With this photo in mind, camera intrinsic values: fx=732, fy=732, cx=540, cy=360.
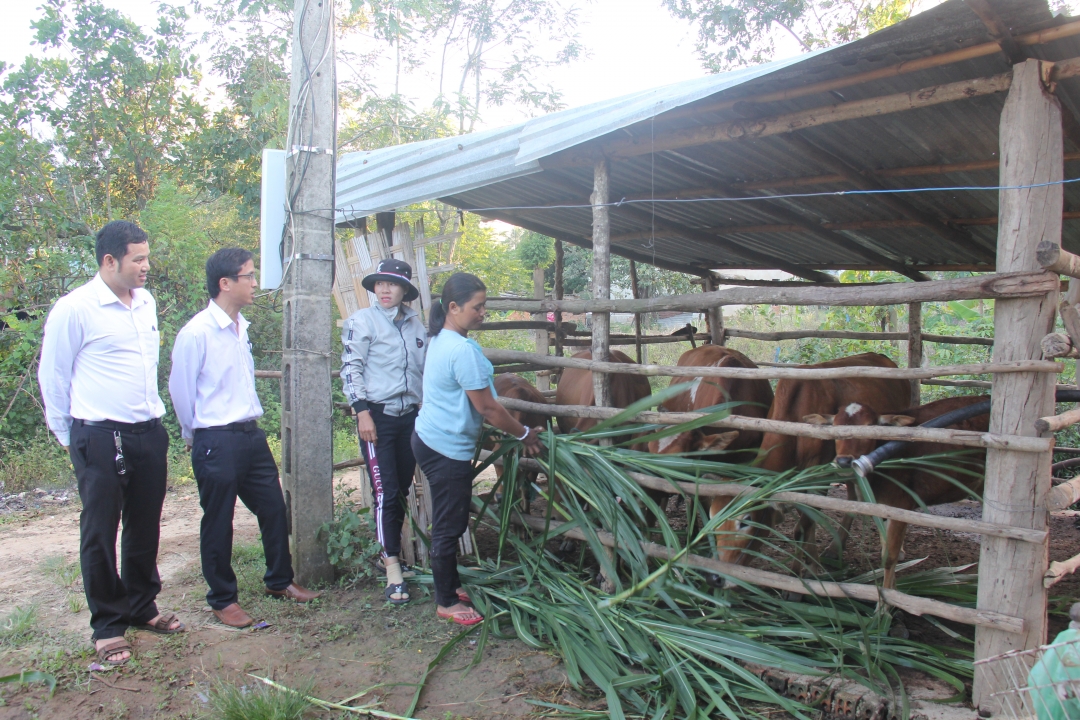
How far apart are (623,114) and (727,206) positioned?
2.21 metres

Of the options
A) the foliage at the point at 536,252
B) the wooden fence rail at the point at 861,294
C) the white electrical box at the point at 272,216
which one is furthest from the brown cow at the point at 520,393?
the foliage at the point at 536,252

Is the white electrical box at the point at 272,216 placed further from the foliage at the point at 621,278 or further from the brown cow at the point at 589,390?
the foliage at the point at 621,278

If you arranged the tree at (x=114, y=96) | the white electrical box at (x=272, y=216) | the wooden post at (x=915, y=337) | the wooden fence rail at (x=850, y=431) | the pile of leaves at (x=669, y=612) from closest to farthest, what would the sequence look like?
the wooden fence rail at (x=850, y=431), the pile of leaves at (x=669, y=612), the white electrical box at (x=272, y=216), the wooden post at (x=915, y=337), the tree at (x=114, y=96)

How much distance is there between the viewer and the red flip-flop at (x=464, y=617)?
12.2ft

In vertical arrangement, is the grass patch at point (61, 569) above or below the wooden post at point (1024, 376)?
below

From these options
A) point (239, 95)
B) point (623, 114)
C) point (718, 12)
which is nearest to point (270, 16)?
point (239, 95)

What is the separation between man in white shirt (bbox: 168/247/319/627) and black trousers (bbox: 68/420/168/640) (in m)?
0.21

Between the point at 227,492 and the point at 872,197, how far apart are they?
14.7ft

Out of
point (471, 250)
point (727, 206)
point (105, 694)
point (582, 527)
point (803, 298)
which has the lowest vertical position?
point (105, 694)

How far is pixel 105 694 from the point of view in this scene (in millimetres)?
3070

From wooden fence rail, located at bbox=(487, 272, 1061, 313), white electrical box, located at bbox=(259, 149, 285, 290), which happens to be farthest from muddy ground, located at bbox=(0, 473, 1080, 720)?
white electrical box, located at bbox=(259, 149, 285, 290)

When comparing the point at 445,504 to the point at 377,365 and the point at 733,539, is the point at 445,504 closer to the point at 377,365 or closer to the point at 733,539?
the point at 377,365

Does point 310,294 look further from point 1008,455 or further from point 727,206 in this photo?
point 1008,455

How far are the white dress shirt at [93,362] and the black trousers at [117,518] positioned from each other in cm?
9
